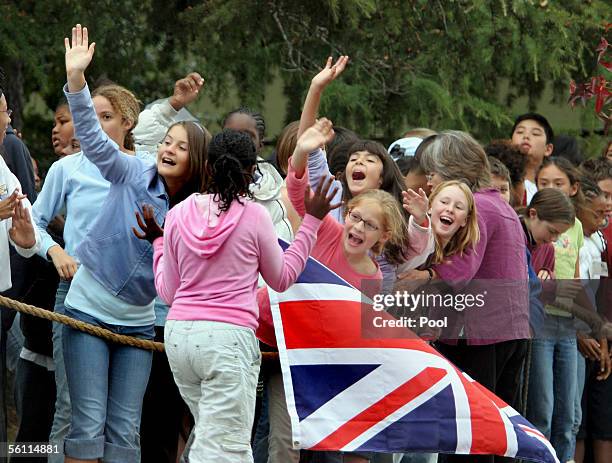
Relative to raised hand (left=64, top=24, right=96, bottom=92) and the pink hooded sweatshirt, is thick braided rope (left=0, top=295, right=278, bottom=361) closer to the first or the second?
the pink hooded sweatshirt

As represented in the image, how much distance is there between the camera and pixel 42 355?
278 inches

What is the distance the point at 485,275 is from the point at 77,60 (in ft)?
8.25

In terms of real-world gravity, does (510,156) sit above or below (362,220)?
above

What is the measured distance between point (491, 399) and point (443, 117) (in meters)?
4.02

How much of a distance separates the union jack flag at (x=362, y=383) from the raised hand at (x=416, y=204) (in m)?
0.50

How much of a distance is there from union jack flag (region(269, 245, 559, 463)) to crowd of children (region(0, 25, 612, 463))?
15 cm

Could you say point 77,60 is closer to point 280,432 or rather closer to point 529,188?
point 280,432

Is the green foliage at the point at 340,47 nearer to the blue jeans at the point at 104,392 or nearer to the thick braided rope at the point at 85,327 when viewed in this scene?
the thick braided rope at the point at 85,327

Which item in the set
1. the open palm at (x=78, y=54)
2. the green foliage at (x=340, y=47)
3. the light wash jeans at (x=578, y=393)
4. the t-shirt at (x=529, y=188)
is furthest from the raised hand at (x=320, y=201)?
the green foliage at (x=340, y=47)

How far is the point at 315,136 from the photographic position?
607cm

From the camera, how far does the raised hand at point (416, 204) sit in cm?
663

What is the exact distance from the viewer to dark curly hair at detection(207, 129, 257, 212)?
5734mm

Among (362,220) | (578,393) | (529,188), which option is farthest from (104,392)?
(529,188)

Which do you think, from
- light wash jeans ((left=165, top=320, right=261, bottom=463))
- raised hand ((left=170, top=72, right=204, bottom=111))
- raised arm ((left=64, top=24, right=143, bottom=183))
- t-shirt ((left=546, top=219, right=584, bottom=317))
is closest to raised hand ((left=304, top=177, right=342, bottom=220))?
light wash jeans ((left=165, top=320, right=261, bottom=463))
